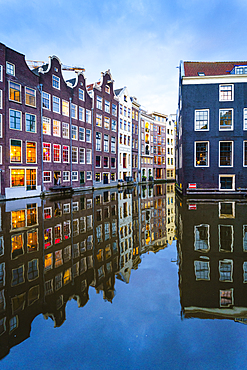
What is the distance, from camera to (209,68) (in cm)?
2922

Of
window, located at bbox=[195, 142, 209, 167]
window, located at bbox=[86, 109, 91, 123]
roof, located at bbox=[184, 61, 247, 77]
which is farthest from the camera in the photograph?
window, located at bbox=[86, 109, 91, 123]

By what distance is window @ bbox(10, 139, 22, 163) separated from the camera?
2289 centimetres

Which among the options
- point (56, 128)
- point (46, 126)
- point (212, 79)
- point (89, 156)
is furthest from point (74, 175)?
point (212, 79)

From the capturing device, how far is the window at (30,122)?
80.8 feet

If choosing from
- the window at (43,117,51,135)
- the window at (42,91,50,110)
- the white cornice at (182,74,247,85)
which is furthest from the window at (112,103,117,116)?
the white cornice at (182,74,247,85)

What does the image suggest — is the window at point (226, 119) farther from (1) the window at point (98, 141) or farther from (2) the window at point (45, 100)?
(2) the window at point (45, 100)

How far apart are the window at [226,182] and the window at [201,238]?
18.0 metres

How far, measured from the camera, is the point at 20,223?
10.3m

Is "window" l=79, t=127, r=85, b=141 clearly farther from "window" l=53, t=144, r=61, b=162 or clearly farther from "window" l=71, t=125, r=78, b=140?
"window" l=53, t=144, r=61, b=162

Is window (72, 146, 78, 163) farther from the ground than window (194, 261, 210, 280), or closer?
farther from the ground

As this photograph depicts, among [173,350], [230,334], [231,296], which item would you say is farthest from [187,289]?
[173,350]

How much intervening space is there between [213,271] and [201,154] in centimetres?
2281

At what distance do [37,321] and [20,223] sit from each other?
770 cm

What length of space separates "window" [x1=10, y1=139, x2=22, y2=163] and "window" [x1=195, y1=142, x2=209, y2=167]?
780 inches
